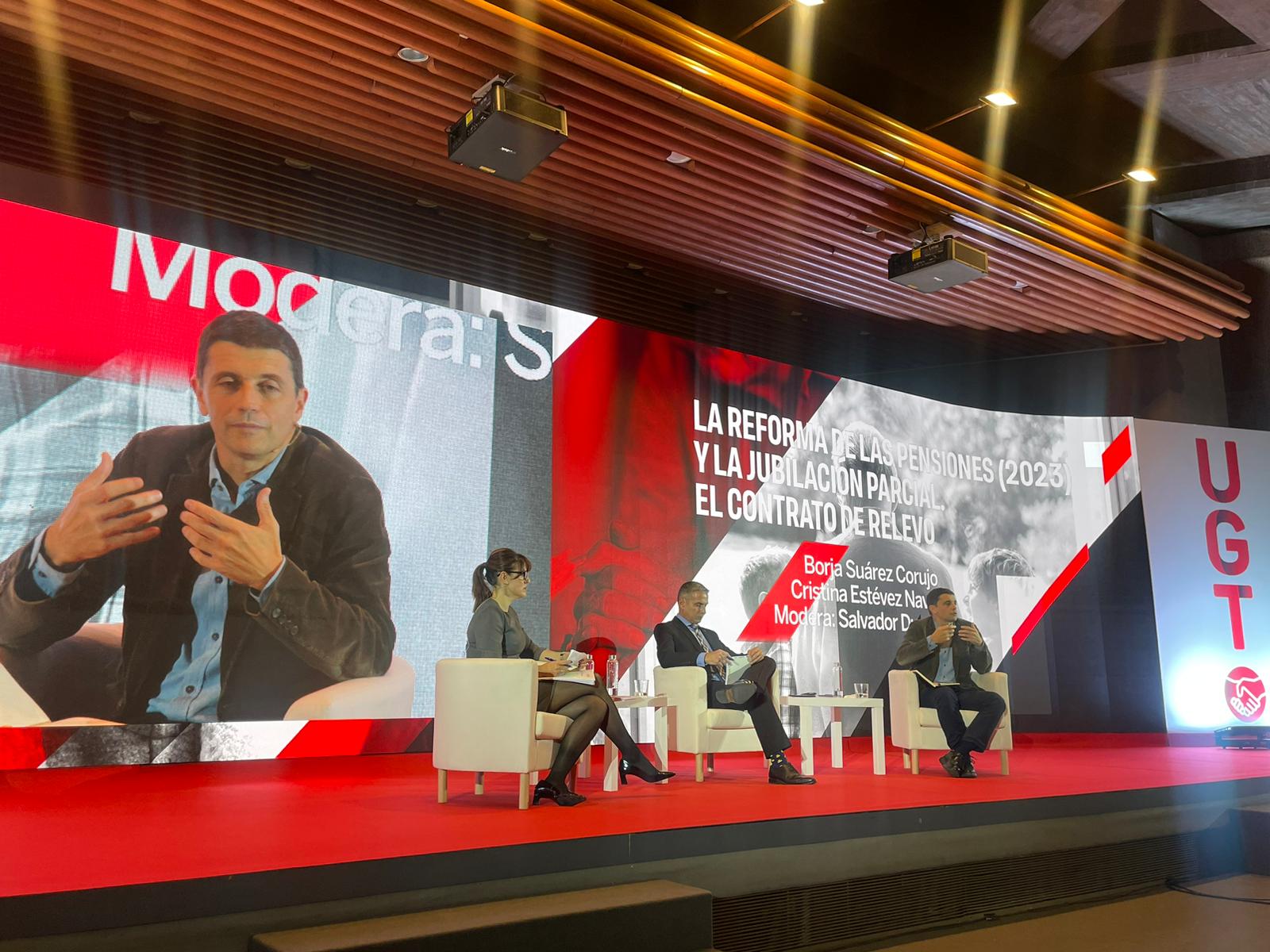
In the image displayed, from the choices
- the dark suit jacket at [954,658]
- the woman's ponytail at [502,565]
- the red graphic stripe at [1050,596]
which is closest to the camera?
the woman's ponytail at [502,565]

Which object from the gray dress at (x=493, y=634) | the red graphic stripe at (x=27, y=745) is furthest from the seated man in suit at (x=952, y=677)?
the red graphic stripe at (x=27, y=745)

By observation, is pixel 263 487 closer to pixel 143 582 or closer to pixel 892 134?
pixel 143 582

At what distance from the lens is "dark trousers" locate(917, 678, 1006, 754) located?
16.5 ft

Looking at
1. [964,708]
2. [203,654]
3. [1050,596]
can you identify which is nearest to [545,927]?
[203,654]

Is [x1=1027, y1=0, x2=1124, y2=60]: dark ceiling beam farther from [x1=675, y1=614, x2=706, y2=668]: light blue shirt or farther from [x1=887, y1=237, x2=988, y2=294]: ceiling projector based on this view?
[x1=675, y1=614, x2=706, y2=668]: light blue shirt

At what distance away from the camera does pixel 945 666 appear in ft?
17.5

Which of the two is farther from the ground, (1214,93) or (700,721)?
(1214,93)

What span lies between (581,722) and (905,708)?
211 centimetres

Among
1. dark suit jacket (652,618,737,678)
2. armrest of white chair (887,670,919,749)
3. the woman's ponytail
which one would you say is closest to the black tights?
the woman's ponytail

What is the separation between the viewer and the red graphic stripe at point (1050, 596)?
26.5ft

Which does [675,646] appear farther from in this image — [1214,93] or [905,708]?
[1214,93]

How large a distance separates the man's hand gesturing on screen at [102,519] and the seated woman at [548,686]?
203cm

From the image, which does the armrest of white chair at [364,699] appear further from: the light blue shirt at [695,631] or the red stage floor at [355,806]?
the light blue shirt at [695,631]

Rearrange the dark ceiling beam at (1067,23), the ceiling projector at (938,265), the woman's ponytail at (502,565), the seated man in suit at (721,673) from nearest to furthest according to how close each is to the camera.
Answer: the woman's ponytail at (502,565), the seated man in suit at (721,673), the dark ceiling beam at (1067,23), the ceiling projector at (938,265)
